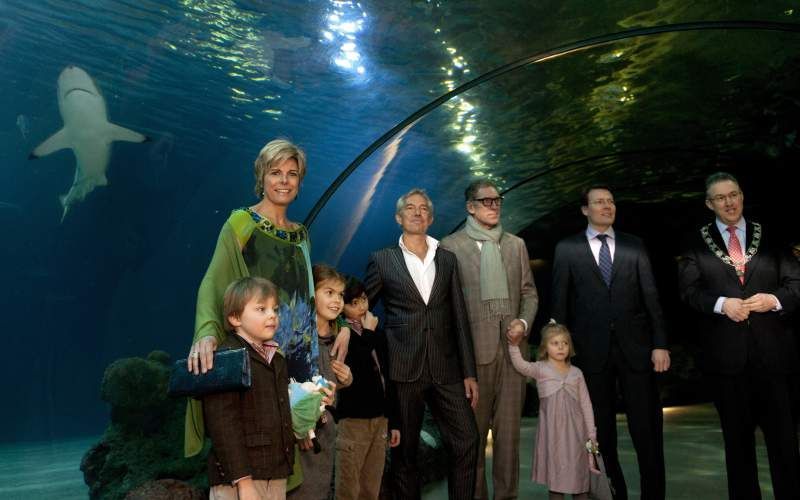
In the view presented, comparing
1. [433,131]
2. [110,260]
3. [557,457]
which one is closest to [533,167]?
[433,131]

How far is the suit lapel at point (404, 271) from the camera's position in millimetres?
4047

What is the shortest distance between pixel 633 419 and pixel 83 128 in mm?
7938

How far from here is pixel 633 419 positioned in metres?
4.05

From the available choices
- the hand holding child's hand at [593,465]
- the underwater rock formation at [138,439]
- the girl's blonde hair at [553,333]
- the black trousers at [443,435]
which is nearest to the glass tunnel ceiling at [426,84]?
the girl's blonde hair at [553,333]

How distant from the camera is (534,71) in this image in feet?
22.2

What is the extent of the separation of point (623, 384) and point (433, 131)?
4424 millimetres

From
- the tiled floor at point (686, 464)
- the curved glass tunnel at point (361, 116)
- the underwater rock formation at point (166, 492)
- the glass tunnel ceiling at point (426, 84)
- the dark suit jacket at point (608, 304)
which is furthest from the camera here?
the curved glass tunnel at point (361, 116)

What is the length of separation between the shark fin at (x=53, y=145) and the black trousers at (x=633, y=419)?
772cm

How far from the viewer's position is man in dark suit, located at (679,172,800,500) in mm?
3768

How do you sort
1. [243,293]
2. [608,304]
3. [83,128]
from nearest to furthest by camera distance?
[243,293], [608,304], [83,128]

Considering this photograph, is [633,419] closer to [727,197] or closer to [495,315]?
[495,315]

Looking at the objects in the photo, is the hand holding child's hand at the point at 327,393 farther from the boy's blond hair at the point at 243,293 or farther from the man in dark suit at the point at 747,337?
the man in dark suit at the point at 747,337

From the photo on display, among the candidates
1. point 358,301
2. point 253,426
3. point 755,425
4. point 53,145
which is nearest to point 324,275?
point 358,301

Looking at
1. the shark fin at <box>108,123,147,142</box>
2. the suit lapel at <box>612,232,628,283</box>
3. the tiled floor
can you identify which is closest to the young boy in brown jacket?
the suit lapel at <box>612,232,628,283</box>
